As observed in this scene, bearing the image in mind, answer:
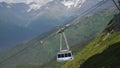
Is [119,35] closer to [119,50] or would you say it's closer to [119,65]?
[119,50]

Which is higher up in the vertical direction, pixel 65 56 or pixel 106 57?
pixel 65 56

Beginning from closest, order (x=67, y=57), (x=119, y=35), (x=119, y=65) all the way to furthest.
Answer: (x=119, y=65) < (x=67, y=57) < (x=119, y=35)

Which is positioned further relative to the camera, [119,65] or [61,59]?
[61,59]

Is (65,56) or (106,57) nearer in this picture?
(106,57)

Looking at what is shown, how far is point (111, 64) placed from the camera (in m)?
73.3

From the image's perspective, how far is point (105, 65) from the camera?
75.6m

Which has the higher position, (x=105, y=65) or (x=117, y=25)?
(x=117, y=25)

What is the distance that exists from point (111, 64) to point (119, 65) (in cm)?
478

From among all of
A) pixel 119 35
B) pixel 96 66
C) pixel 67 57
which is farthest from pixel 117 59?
pixel 119 35

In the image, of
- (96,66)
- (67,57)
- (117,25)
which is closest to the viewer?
(96,66)

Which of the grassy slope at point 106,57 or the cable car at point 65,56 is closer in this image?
the grassy slope at point 106,57

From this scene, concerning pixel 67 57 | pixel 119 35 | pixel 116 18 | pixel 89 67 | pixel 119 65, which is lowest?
pixel 119 65

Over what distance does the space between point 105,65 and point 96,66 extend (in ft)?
28.7

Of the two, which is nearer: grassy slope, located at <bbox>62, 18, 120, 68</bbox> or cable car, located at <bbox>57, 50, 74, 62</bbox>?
grassy slope, located at <bbox>62, 18, 120, 68</bbox>
